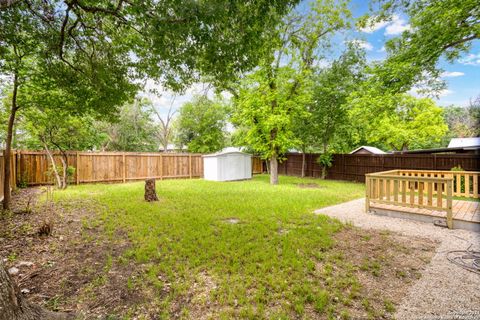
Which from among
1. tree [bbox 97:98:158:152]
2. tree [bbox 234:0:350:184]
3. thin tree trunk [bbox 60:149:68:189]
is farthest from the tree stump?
tree [bbox 97:98:158:152]

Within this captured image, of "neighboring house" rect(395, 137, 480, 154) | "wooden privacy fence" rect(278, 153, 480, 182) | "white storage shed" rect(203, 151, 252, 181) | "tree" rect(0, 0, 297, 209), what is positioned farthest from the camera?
"white storage shed" rect(203, 151, 252, 181)

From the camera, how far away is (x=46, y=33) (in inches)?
174

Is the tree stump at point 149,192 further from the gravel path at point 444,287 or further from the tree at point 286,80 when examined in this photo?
the gravel path at point 444,287

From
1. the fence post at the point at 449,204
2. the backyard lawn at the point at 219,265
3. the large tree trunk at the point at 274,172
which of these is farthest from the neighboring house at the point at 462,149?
the large tree trunk at the point at 274,172

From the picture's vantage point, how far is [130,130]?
20.9 metres

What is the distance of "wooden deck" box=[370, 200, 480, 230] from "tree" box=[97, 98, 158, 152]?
19.4 m

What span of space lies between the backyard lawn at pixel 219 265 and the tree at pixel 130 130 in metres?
16.3

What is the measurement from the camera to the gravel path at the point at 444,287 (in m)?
2.12

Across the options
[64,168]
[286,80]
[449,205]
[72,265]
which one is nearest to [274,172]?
[286,80]

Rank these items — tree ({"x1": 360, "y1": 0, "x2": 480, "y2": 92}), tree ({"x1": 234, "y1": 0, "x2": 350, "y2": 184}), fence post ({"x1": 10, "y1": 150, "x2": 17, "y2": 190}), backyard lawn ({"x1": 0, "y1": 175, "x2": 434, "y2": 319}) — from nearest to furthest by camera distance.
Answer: backyard lawn ({"x1": 0, "y1": 175, "x2": 434, "y2": 319}) → tree ({"x1": 360, "y1": 0, "x2": 480, "y2": 92}) → fence post ({"x1": 10, "y1": 150, "x2": 17, "y2": 190}) → tree ({"x1": 234, "y1": 0, "x2": 350, "y2": 184})

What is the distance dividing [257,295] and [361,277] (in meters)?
1.40

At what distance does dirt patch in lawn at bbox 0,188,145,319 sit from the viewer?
→ 2303mm

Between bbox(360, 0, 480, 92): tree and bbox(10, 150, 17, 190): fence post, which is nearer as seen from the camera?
bbox(360, 0, 480, 92): tree

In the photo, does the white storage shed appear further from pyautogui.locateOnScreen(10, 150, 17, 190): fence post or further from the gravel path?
the gravel path
